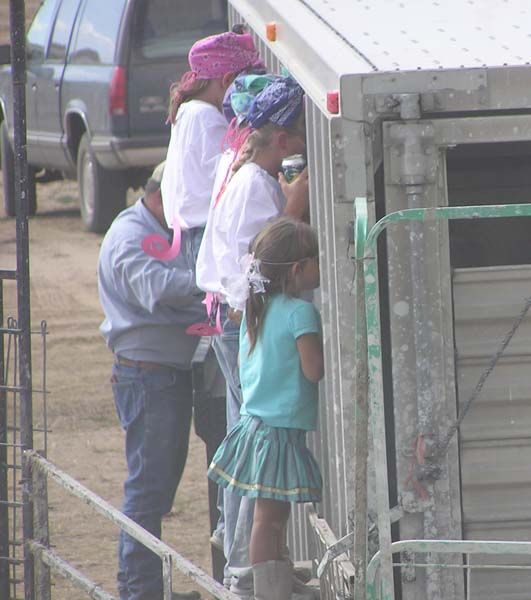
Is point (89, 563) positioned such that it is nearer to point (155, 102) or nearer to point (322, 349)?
point (322, 349)

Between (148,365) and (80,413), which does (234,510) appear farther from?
(80,413)

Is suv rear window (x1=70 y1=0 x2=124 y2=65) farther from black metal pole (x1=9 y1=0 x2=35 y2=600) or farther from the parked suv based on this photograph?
black metal pole (x1=9 y1=0 x2=35 y2=600)

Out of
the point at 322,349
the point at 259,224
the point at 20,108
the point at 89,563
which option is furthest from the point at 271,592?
the point at 89,563

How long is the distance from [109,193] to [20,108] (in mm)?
7635

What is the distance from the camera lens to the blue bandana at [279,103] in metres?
4.24

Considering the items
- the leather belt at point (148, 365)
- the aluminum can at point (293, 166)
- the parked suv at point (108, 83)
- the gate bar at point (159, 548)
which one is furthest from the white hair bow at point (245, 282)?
the parked suv at point (108, 83)

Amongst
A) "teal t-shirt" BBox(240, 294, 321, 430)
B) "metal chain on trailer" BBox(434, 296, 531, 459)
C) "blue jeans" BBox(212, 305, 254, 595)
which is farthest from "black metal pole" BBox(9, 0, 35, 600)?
"metal chain on trailer" BBox(434, 296, 531, 459)

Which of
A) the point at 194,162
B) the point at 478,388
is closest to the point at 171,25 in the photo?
the point at 194,162

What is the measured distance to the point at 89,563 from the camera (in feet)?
20.8

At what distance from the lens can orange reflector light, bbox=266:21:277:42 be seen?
4398 mm

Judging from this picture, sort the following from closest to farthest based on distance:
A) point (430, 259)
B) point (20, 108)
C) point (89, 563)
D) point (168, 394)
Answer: point (430, 259), point (20, 108), point (168, 394), point (89, 563)

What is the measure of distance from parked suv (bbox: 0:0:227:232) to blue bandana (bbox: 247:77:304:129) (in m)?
7.33

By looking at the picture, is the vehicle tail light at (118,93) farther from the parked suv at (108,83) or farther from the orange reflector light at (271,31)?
the orange reflector light at (271,31)

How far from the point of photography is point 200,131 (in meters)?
4.93
